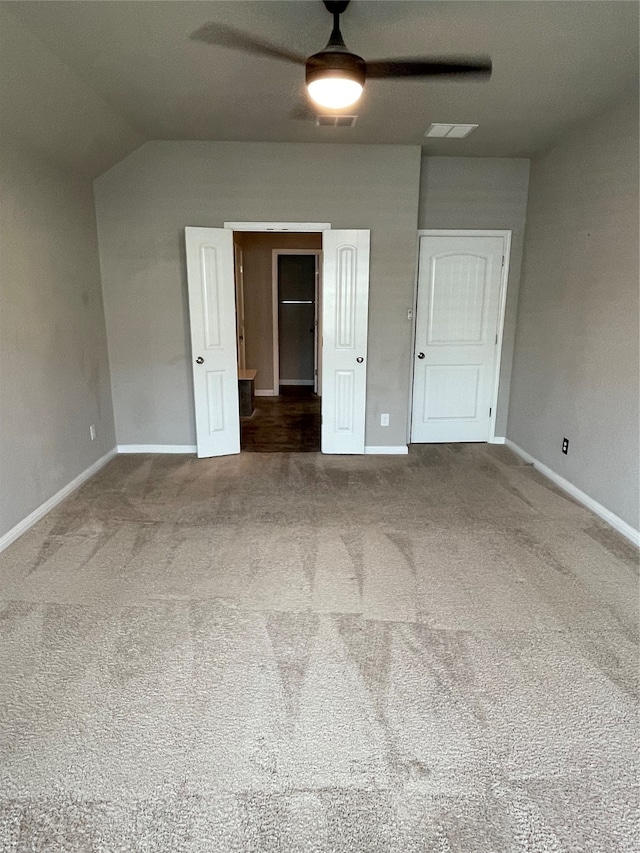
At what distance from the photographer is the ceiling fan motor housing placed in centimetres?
203

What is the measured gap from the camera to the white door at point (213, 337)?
4047 millimetres

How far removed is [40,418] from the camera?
322cm

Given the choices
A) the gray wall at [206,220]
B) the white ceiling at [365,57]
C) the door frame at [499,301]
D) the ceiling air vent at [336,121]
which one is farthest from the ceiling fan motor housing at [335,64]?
the door frame at [499,301]

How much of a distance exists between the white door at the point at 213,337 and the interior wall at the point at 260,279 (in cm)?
291

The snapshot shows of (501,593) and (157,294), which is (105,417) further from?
(501,593)

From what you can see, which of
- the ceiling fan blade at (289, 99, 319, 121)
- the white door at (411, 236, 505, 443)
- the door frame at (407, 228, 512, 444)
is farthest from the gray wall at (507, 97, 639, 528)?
the ceiling fan blade at (289, 99, 319, 121)

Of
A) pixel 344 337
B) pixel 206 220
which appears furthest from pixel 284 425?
pixel 206 220

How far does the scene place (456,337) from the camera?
4.70 metres

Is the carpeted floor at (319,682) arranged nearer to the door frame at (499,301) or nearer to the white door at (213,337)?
the white door at (213,337)

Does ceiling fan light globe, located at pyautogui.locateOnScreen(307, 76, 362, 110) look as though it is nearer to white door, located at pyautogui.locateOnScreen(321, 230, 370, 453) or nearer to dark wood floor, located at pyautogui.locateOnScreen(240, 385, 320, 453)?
white door, located at pyautogui.locateOnScreen(321, 230, 370, 453)

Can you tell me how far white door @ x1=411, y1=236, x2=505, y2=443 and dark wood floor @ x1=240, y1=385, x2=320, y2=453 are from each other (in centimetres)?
120

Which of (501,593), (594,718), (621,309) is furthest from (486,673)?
(621,309)

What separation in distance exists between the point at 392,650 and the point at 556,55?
3038mm

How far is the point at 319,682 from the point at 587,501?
2.48 m
